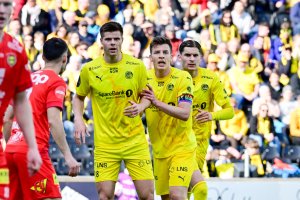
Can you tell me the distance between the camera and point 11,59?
23.4ft

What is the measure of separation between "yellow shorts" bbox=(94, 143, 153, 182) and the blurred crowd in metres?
5.19

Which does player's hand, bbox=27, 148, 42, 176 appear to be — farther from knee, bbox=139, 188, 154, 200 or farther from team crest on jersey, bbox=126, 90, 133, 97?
knee, bbox=139, 188, 154, 200

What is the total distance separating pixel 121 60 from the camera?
11125 millimetres

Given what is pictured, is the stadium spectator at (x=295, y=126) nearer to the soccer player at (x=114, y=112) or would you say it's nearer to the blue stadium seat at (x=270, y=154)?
the blue stadium seat at (x=270, y=154)

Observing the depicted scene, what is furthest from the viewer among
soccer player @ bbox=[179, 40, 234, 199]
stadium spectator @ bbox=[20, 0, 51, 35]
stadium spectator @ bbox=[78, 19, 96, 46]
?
stadium spectator @ bbox=[20, 0, 51, 35]

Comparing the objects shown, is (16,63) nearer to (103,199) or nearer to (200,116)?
(103,199)

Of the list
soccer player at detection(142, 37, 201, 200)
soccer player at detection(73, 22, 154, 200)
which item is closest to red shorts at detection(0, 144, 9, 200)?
soccer player at detection(73, 22, 154, 200)

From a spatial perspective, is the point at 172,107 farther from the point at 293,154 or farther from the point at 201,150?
the point at 293,154

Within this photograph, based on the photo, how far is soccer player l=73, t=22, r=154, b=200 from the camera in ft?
36.1

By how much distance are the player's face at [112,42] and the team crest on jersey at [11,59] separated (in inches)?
151

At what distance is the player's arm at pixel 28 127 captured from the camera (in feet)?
22.9

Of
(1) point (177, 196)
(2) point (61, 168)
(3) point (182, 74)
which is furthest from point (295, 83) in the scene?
(1) point (177, 196)

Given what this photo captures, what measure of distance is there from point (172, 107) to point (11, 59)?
4.26 metres

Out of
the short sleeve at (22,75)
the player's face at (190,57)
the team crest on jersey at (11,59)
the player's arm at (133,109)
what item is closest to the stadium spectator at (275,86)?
the player's face at (190,57)
